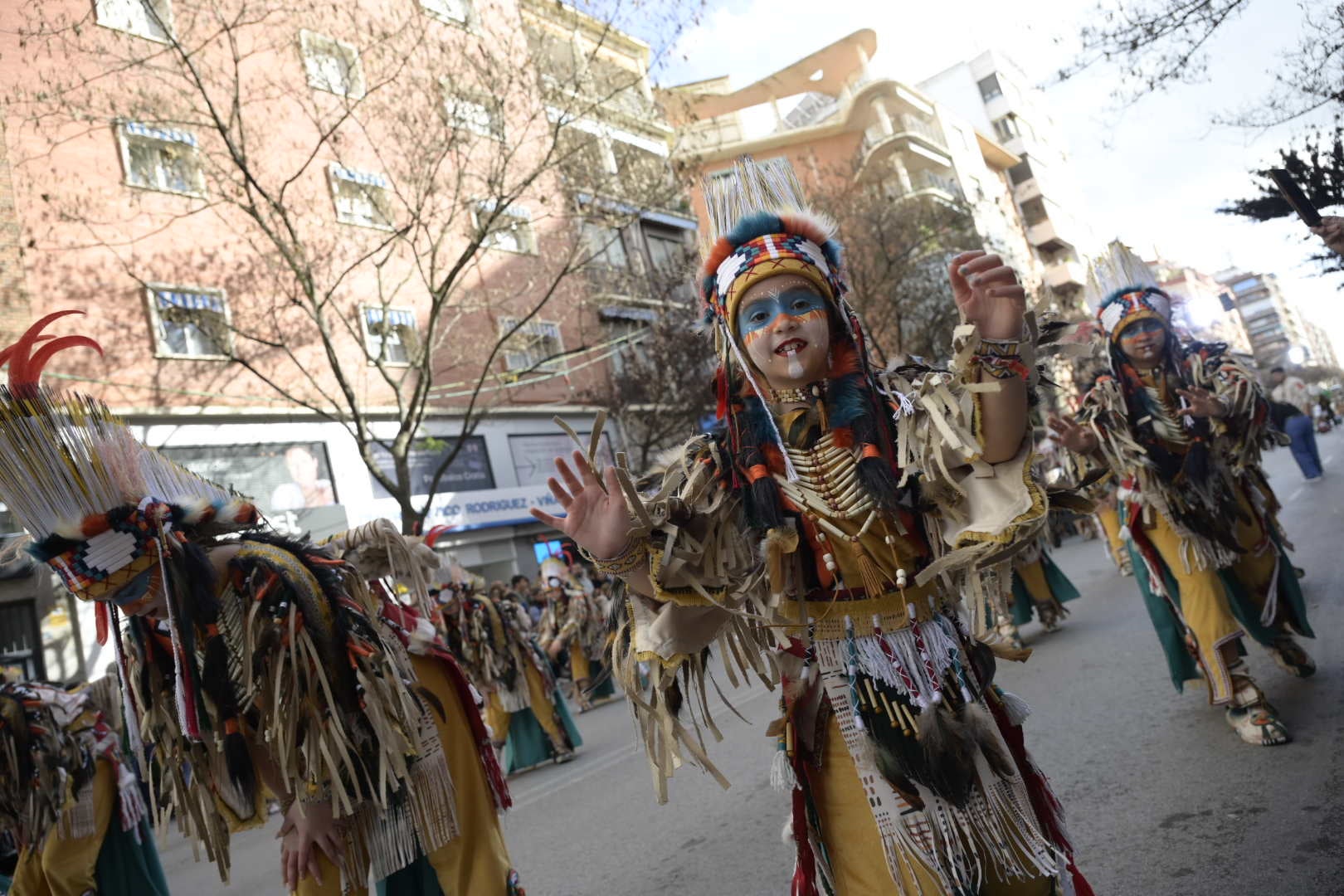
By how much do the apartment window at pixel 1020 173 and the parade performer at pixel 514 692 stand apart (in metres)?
51.0

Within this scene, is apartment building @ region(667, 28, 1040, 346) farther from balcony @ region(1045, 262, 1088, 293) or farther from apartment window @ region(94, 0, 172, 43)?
apartment window @ region(94, 0, 172, 43)

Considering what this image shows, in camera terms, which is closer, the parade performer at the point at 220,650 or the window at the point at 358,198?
the parade performer at the point at 220,650

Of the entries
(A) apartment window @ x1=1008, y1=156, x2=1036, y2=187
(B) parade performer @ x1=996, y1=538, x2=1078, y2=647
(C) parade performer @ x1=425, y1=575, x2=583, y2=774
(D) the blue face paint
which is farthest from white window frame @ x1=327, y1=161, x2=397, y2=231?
(A) apartment window @ x1=1008, y1=156, x2=1036, y2=187

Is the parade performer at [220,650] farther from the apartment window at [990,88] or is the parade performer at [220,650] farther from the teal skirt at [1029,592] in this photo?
the apartment window at [990,88]

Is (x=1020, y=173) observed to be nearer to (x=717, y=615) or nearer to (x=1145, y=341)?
→ (x=1145, y=341)

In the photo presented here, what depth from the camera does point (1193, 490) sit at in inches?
192

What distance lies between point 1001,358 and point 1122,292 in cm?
368

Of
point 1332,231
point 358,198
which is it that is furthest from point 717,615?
point 358,198

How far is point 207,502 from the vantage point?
332cm

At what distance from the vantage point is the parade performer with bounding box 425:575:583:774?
8688mm

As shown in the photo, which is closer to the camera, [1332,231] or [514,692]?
[1332,231]

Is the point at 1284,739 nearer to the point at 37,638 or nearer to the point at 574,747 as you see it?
the point at 574,747

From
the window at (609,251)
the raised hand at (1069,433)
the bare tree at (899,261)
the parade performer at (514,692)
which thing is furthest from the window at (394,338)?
the raised hand at (1069,433)

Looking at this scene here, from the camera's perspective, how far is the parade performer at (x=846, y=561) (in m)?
2.24
